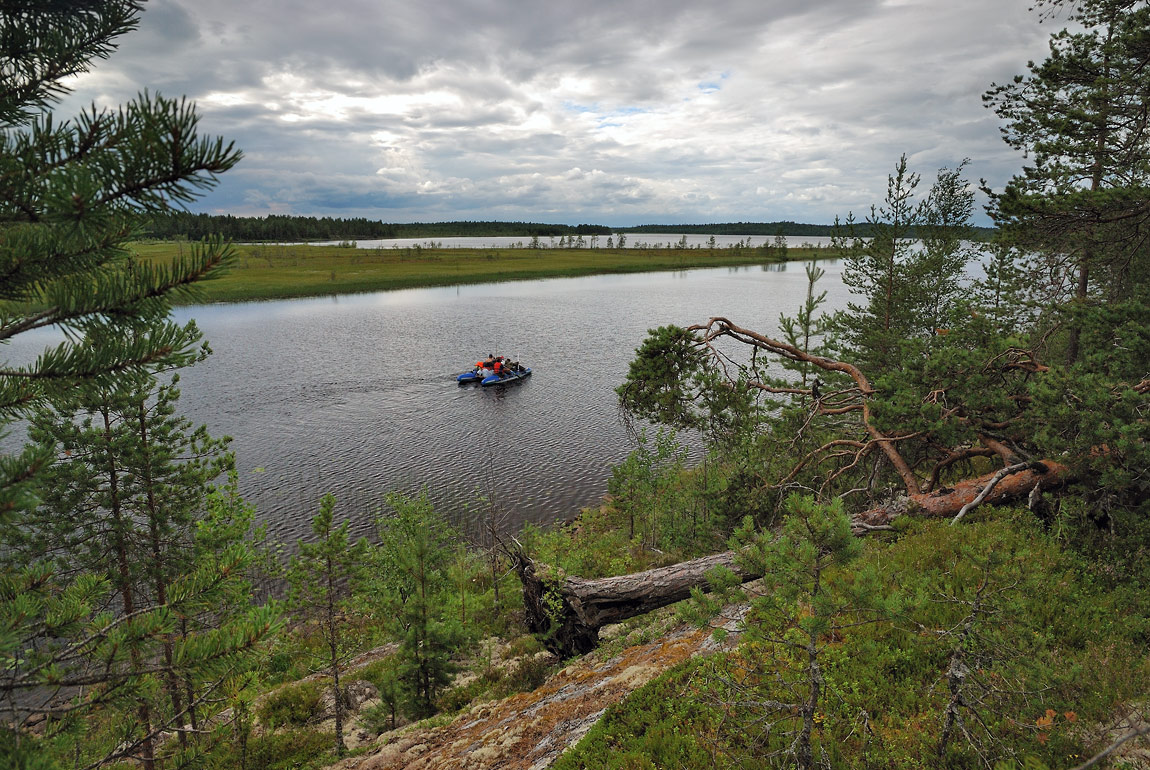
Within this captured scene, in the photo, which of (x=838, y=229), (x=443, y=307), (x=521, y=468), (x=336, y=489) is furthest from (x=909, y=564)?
(x=443, y=307)

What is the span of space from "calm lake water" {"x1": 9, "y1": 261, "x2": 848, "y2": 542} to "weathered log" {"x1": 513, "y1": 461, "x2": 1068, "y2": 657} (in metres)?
11.3

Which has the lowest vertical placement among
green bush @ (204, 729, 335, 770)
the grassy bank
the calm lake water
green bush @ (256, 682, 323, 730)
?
green bush @ (256, 682, 323, 730)

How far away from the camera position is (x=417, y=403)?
114 ft

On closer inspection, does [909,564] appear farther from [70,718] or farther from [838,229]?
[838,229]

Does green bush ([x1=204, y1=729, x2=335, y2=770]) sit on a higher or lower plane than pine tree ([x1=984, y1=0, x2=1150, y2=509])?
lower

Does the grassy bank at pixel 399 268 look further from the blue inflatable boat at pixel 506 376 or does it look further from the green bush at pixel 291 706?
the green bush at pixel 291 706

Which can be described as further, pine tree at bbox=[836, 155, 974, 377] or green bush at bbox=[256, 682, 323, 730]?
pine tree at bbox=[836, 155, 974, 377]

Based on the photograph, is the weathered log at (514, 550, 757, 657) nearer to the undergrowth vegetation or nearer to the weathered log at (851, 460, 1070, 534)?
the weathered log at (851, 460, 1070, 534)

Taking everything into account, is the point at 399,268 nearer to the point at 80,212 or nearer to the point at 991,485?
the point at 991,485

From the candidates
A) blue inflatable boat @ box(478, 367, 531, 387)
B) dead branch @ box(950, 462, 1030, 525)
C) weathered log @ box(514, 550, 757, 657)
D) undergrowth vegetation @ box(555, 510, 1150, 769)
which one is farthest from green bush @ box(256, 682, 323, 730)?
blue inflatable boat @ box(478, 367, 531, 387)

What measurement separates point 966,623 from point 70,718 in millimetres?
5968

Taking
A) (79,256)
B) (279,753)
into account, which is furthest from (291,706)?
(79,256)

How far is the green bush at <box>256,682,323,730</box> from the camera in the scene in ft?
39.8

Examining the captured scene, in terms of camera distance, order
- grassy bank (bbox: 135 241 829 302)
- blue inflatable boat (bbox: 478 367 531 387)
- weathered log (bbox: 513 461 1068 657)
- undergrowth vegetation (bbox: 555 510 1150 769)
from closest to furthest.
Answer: undergrowth vegetation (bbox: 555 510 1150 769), weathered log (bbox: 513 461 1068 657), blue inflatable boat (bbox: 478 367 531 387), grassy bank (bbox: 135 241 829 302)
